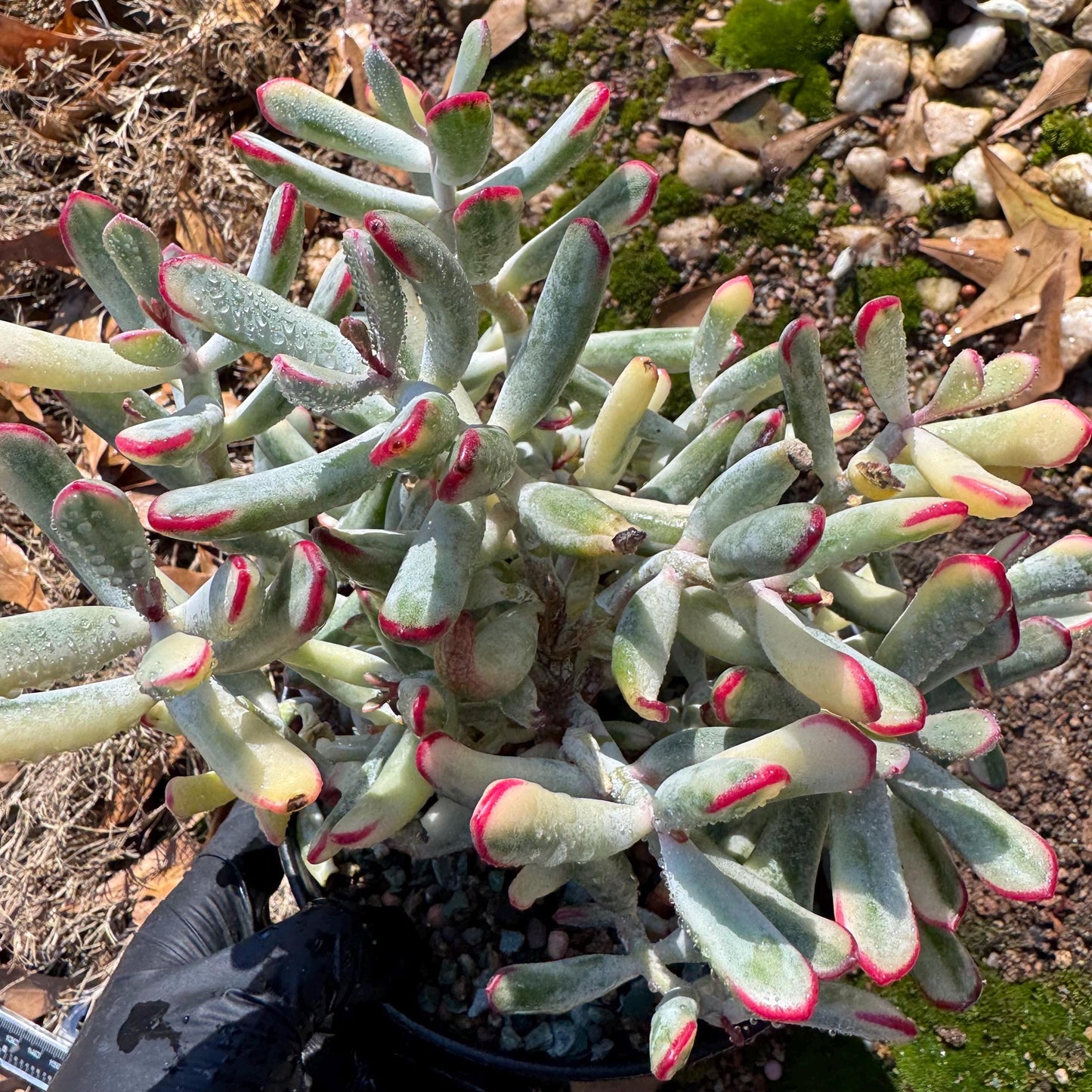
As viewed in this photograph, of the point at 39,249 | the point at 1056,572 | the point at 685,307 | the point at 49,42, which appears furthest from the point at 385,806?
the point at 49,42

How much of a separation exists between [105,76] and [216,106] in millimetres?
276

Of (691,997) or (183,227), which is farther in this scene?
(183,227)

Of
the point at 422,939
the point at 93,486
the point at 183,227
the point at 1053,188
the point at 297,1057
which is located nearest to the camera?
the point at 93,486

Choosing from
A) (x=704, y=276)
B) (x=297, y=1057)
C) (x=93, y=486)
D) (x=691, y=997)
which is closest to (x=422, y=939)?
(x=297, y=1057)

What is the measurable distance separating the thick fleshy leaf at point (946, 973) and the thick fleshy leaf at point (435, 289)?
0.75 meters

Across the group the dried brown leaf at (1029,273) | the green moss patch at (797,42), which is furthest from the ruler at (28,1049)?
the green moss patch at (797,42)

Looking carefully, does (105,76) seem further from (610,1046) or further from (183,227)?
(610,1046)

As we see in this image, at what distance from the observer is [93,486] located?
695mm

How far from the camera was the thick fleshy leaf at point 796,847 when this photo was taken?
949 mm

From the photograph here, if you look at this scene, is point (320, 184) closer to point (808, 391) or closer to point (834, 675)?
point (808, 391)

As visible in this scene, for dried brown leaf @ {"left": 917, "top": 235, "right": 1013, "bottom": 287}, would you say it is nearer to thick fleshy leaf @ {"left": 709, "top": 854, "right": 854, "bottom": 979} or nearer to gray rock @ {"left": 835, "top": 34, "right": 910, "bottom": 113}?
gray rock @ {"left": 835, "top": 34, "right": 910, "bottom": 113}

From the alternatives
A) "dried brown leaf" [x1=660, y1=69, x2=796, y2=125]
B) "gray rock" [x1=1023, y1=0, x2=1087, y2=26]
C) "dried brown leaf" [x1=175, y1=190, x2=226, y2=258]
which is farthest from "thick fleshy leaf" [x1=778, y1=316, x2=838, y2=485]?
"dried brown leaf" [x1=175, y1=190, x2=226, y2=258]

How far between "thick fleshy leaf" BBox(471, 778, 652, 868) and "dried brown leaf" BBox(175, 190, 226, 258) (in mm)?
1594

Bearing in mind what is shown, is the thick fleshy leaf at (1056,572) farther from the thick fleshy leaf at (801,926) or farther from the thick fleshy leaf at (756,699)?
the thick fleshy leaf at (801,926)
